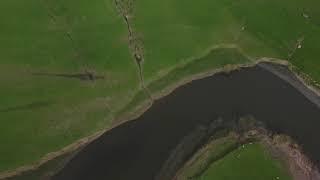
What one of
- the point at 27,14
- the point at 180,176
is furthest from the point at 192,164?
the point at 27,14

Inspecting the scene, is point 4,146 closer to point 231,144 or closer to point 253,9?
point 231,144

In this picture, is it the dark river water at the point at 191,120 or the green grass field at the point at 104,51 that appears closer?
the dark river water at the point at 191,120

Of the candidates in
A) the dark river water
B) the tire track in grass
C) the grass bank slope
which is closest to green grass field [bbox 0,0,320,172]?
the grass bank slope

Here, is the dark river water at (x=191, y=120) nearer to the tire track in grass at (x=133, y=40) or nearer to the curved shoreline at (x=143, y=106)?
the curved shoreline at (x=143, y=106)

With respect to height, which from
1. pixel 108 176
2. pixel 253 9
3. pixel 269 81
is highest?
pixel 253 9

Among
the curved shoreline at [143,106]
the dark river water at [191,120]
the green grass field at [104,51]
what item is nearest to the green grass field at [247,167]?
the dark river water at [191,120]

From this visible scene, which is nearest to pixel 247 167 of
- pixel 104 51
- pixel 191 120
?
pixel 191 120

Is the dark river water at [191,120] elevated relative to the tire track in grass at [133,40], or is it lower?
lower
